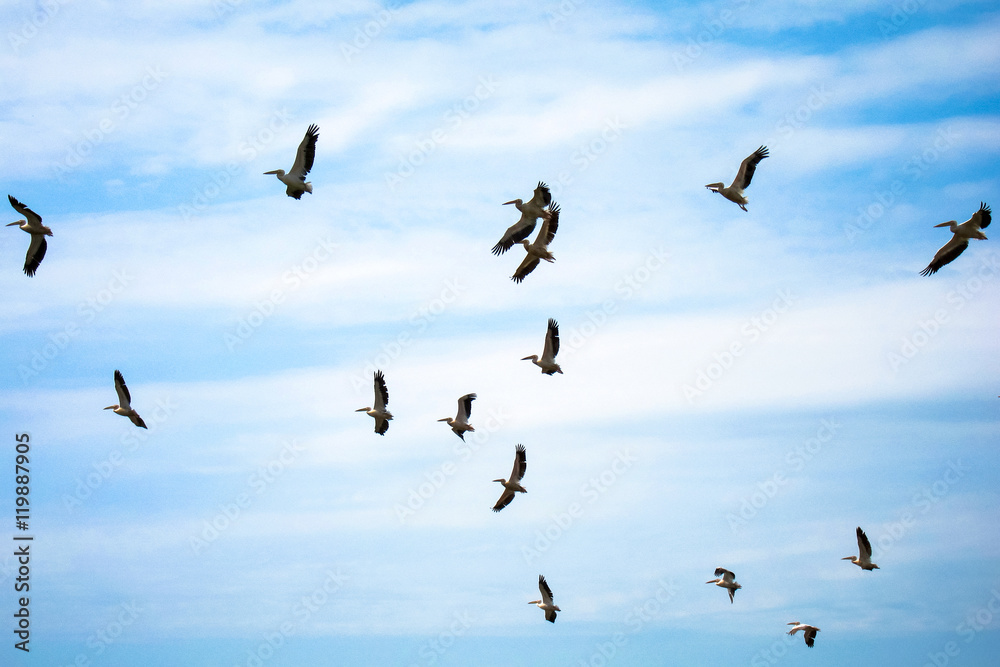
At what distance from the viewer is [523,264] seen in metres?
34.6

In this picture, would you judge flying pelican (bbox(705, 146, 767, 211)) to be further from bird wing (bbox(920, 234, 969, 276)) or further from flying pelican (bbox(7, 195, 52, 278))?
flying pelican (bbox(7, 195, 52, 278))

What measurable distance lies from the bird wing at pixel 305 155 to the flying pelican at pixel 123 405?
287 inches

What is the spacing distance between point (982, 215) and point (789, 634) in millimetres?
12157

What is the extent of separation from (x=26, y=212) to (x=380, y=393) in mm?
10779

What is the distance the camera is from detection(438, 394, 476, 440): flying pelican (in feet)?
113

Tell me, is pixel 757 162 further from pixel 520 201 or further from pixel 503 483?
pixel 503 483

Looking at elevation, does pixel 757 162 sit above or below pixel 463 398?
above

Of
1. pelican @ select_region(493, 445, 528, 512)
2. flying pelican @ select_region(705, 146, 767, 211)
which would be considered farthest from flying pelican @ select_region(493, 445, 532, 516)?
flying pelican @ select_region(705, 146, 767, 211)

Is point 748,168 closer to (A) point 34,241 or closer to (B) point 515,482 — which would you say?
(B) point 515,482

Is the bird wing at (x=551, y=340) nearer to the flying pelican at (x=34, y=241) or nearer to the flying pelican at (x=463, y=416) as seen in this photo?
the flying pelican at (x=463, y=416)

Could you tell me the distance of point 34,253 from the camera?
105ft

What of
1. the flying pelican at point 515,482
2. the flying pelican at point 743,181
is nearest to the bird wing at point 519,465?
the flying pelican at point 515,482

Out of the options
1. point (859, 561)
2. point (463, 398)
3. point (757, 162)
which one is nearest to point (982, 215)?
point (757, 162)

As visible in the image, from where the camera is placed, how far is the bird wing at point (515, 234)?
33.5 meters
